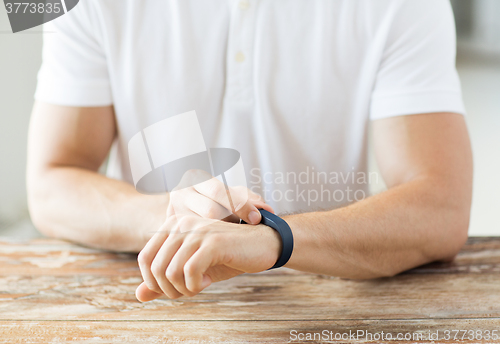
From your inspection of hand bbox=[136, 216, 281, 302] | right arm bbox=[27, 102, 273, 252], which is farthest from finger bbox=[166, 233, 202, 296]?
right arm bbox=[27, 102, 273, 252]

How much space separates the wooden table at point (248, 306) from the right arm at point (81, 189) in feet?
0.11

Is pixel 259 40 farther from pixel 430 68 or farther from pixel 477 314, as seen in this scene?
pixel 477 314

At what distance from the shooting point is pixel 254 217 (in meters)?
0.29

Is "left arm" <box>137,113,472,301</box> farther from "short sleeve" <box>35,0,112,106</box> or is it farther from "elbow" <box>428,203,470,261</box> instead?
"short sleeve" <box>35,0,112,106</box>

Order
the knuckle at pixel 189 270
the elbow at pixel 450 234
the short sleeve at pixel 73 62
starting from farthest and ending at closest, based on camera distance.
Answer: the short sleeve at pixel 73 62 → the elbow at pixel 450 234 → the knuckle at pixel 189 270

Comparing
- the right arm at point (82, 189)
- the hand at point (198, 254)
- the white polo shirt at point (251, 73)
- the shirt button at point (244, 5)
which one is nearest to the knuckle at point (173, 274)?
the hand at point (198, 254)

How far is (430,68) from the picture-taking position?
1.52ft

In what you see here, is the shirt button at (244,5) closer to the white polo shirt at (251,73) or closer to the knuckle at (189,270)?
the white polo shirt at (251,73)

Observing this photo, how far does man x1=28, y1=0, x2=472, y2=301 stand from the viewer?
421 mm

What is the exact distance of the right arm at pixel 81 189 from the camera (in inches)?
16.4

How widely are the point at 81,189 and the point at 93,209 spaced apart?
3 cm

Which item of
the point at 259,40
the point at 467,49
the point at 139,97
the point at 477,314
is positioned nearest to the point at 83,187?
the point at 139,97

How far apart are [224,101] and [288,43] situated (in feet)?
0.33

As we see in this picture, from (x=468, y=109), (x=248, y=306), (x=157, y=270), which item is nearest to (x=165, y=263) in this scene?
(x=157, y=270)
